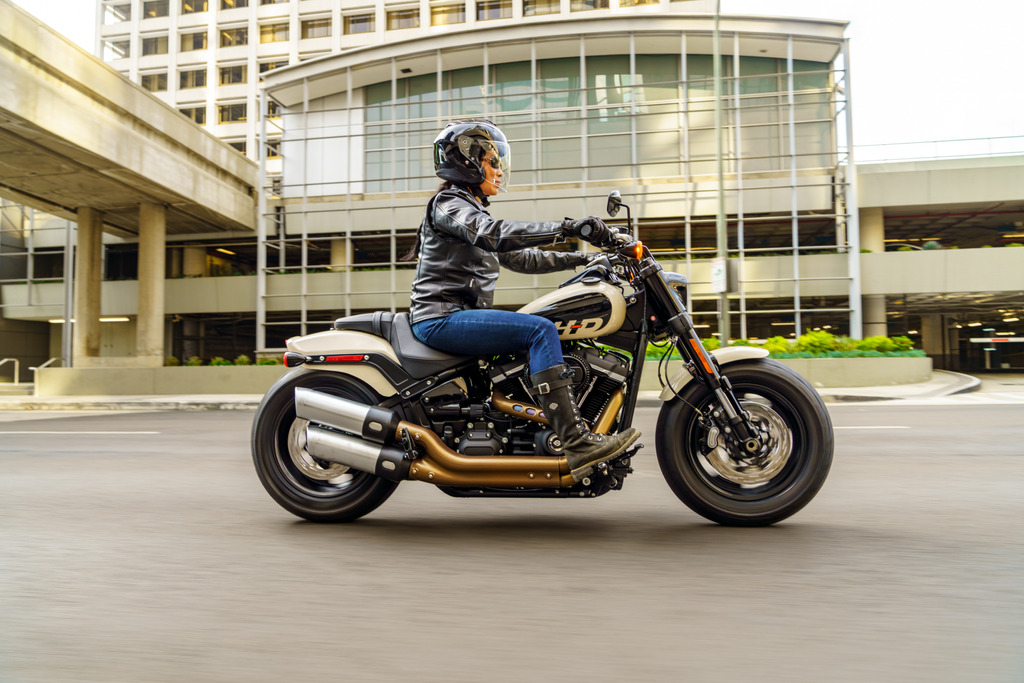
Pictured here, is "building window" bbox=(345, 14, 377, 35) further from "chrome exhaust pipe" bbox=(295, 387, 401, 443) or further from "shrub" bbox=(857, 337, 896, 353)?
"chrome exhaust pipe" bbox=(295, 387, 401, 443)

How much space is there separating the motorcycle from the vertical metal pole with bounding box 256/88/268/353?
79.3 feet

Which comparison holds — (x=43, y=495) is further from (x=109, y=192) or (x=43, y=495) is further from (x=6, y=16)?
(x=109, y=192)

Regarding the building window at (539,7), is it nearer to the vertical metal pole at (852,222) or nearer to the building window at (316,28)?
the building window at (316,28)

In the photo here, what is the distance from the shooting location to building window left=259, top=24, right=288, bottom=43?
49500 mm

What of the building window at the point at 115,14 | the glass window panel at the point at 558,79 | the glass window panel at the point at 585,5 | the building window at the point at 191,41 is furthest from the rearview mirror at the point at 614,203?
the building window at the point at 115,14

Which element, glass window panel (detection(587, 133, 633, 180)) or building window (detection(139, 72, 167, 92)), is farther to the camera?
building window (detection(139, 72, 167, 92))

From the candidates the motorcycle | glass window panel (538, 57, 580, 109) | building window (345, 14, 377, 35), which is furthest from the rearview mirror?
building window (345, 14, 377, 35)

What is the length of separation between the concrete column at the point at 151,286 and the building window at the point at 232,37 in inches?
1225

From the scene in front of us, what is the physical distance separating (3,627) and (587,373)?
250 centimetres

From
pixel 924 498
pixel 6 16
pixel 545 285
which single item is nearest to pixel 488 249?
pixel 924 498

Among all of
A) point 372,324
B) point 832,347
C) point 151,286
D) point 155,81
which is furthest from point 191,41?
point 372,324

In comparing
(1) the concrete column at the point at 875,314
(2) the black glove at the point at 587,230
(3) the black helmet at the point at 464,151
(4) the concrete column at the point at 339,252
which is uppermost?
(4) the concrete column at the point at 339,252

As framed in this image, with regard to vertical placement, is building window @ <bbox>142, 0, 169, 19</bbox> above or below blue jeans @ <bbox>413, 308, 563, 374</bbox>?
above

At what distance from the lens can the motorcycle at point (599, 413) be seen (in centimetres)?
346
